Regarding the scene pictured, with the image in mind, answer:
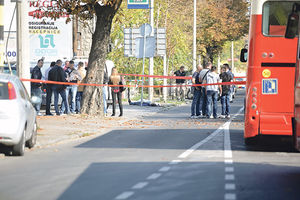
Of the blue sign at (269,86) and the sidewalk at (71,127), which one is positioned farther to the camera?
the sidewalk at (71,127)

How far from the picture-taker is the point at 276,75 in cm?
1473

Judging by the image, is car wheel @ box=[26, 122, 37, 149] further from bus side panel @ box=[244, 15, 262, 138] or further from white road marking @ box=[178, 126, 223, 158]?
bus side panel @ box=[244, 15, 262, 138]

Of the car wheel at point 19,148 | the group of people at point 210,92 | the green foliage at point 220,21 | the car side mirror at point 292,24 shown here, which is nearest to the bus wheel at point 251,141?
the car wheel at point 19,148

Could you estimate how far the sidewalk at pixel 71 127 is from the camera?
→ 17.2 metres

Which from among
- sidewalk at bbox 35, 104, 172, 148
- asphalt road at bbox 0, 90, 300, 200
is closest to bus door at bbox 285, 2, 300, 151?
asphalt road at bbox 0, 90, 300, 200

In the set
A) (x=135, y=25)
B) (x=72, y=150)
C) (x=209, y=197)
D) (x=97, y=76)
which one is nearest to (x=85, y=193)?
(x=209, y=197)

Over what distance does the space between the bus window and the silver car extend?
4.83 metres

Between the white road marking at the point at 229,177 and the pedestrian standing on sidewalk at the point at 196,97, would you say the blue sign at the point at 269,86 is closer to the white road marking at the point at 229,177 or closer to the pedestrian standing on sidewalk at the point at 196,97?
the white road marking at the point at 229,177

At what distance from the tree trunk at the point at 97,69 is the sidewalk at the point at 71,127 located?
2.31 feet

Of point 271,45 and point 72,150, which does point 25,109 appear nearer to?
point 72,150

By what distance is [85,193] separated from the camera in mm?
9141

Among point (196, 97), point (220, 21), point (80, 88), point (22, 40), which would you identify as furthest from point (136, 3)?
point (220, 21)

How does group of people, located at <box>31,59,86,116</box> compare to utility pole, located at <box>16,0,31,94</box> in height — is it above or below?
below

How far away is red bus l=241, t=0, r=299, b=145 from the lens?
14.6 meters
